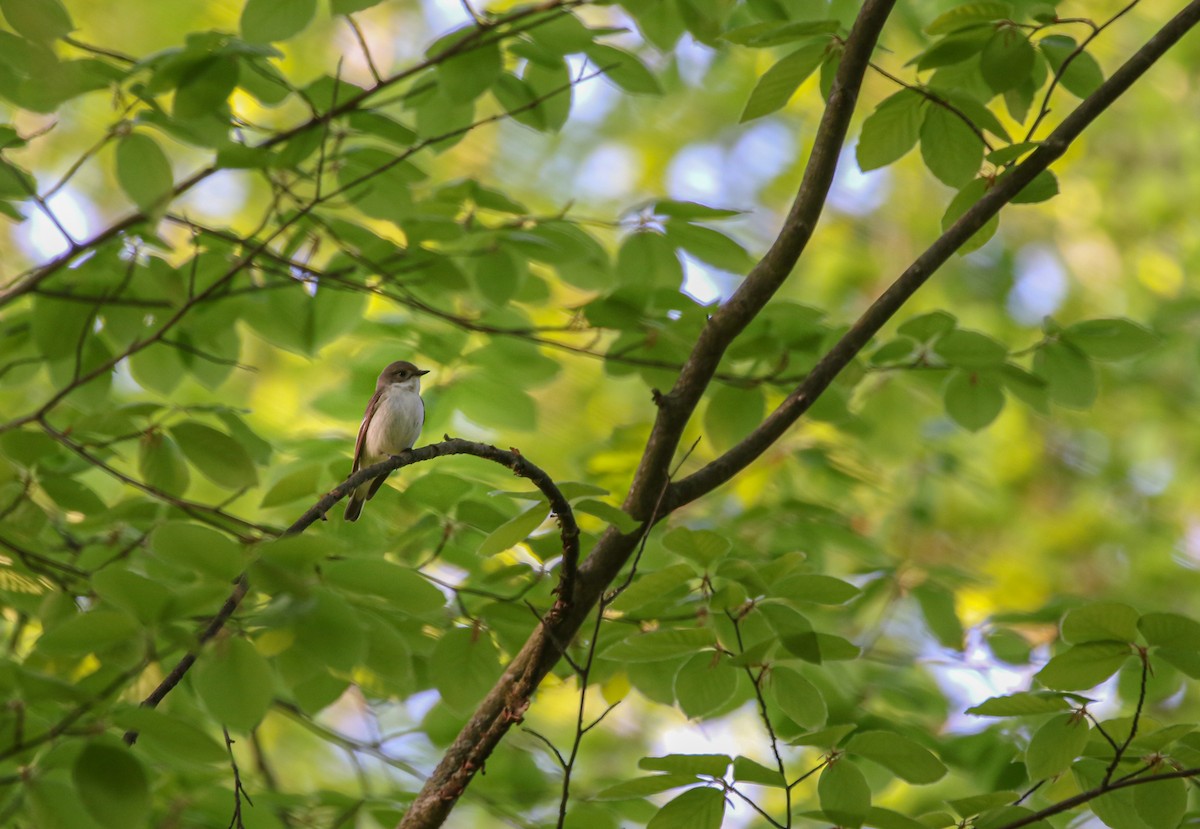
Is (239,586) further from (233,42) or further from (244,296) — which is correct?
(244,296)

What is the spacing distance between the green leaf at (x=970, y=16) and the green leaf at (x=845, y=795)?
169 centimetres

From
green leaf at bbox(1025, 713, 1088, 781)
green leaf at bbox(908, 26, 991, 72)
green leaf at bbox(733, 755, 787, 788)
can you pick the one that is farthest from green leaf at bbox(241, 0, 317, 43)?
green leaf at bbox(1025, 713, 1088, 781)

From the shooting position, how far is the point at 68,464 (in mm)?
3381

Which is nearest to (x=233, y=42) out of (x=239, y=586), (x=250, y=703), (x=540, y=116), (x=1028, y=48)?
(x=540, y=116)

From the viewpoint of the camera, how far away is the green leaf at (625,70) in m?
3.10

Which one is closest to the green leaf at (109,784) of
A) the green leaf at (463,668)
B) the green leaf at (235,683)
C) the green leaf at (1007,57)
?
the green leaf at (235,683)

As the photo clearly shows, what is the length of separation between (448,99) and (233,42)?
1.98 ft

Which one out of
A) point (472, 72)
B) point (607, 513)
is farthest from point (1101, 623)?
point (472, 72)

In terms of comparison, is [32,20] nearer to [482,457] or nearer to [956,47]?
[482,457]

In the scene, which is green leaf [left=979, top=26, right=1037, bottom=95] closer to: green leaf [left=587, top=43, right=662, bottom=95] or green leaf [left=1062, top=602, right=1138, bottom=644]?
green leaf [left=587, top=43, right=662, bottom=95]

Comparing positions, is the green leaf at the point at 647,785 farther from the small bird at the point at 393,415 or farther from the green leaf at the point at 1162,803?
Result: the small bird at the point at 393,415

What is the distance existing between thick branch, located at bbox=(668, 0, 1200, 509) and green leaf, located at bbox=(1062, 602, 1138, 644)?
0.90m

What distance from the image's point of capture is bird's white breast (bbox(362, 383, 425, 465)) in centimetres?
406

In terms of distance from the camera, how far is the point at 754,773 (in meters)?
2.17
